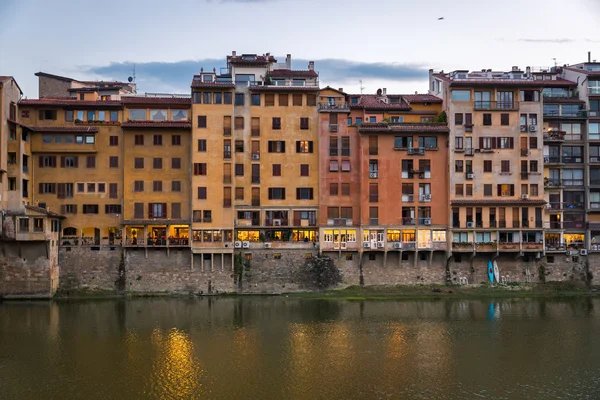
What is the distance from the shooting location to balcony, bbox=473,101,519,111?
8169 cm

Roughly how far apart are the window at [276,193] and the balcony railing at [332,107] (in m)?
10.2

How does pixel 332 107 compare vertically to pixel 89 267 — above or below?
above

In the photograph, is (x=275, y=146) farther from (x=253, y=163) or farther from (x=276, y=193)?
(x=276, y=193)

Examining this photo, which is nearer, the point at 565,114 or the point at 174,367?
the point at 174,367

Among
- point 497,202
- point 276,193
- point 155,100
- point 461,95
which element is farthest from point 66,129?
point 497,202

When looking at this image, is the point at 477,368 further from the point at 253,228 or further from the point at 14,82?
the point at 14,82

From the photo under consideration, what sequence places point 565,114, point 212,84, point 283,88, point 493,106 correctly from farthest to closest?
point 565,114, point 493,106, point 283,88, point 212,84

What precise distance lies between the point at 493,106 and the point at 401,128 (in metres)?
10.9

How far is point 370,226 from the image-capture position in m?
80.2

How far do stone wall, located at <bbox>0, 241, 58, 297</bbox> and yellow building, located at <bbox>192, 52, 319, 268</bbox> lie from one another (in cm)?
1563

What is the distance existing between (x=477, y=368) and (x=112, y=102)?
52.2 m

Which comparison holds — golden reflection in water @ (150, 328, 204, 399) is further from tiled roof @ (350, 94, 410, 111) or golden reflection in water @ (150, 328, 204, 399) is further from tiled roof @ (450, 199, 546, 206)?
tiled roof @ (350, 94, 410, 111)

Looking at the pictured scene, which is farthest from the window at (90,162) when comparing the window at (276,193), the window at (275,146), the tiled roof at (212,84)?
the window at (276,193)

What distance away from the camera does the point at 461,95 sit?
81750 mm
